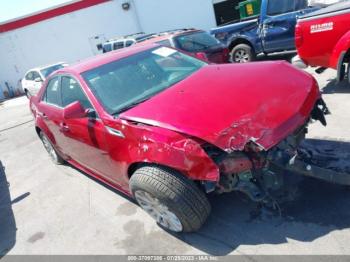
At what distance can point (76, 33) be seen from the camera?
2198 centimetres

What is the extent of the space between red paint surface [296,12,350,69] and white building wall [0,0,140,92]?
53.8 feet

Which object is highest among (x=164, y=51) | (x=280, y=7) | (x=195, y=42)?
(x=164, y=51)

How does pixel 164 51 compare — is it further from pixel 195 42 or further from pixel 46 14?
pixel 46 14

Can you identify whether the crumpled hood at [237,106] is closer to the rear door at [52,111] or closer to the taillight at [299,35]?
the rear door at [52,111]

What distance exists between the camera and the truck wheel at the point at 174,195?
9.68 feet

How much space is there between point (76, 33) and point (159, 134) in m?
21.1

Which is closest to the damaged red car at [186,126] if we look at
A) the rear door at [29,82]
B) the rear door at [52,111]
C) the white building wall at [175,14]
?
the rear door at [52,111]

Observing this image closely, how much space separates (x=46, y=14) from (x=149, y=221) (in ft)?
70.7

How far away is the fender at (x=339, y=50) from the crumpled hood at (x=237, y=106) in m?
2.16

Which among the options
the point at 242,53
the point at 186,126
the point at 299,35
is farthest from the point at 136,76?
the point at 242,53

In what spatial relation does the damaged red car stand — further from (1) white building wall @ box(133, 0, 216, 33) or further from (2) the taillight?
(1) white building wall @ box(133, 0, 216, 33)

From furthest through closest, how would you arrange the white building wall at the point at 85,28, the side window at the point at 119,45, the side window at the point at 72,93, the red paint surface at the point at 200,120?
1. the white building wall at the point at 85,28
2. the side window at the point at 119,45
3. the side window at the point at 72,93
4. the red paint surface at the point at 200,120

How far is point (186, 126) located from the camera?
9.40 feet

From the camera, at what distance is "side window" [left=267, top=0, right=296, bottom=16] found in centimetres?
875
